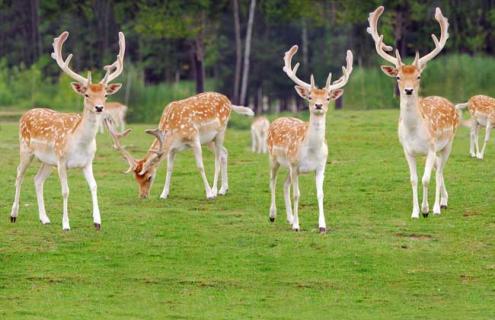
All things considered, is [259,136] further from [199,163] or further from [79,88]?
[79,88]

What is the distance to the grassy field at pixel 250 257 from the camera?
12.7m

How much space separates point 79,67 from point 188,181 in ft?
88.8

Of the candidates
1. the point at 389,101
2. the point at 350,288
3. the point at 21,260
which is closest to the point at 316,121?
the point at 350,288

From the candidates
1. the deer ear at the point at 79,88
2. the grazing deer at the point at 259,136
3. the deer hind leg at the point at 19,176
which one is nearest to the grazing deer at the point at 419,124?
the deer ear at the point at 79,88

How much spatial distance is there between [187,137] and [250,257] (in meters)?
4.74

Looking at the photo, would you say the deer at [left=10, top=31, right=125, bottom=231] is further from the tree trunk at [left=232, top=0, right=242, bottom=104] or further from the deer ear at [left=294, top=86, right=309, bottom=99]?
the tree trunk at [left=232, top=0, right=242, bottom=104]

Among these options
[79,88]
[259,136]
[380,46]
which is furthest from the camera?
[259,136]

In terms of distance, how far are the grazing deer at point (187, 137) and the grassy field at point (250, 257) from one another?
10.8 inches

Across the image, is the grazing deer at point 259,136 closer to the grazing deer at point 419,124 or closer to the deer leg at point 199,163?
the deer leg at point 199,163

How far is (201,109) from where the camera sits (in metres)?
19.1

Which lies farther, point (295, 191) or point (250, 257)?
point (295, 191)

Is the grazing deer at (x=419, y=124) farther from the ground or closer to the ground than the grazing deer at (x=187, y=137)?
farther from the ground

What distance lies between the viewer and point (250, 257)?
47.4ft

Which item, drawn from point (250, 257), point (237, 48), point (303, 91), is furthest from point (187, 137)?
point (237, 48)
